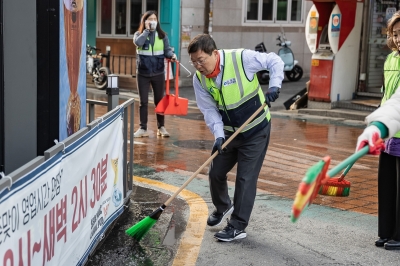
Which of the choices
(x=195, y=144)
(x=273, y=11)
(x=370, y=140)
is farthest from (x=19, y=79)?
(x=273, y=11)

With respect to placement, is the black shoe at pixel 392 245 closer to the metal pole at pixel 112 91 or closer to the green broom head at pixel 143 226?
the green broom head at pixel 143 226

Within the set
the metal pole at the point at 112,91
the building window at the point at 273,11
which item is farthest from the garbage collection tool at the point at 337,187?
the building window at the point at 273,11

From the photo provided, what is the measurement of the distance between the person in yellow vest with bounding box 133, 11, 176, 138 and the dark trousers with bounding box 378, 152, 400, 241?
5621mm

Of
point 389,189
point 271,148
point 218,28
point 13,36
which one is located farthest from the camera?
point 218,28

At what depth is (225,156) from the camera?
5809 millimetres

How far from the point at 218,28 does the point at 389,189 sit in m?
14.5

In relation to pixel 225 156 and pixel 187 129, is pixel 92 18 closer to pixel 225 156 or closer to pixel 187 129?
pixel 187 129

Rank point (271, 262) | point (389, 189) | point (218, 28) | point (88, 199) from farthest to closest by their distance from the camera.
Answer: point (218, 28), point (389, 189), point (271, 262), point (88, 199)

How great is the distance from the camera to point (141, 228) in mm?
5391

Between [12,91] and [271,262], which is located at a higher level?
[12,91]

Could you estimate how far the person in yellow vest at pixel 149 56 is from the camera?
1048 centimetres

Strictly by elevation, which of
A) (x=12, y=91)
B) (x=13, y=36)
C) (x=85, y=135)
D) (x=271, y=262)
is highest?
(x=13, y=36)

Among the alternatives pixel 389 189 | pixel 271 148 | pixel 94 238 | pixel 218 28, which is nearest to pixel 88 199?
pixel 94 238

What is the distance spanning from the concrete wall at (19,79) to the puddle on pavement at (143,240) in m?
1.03
